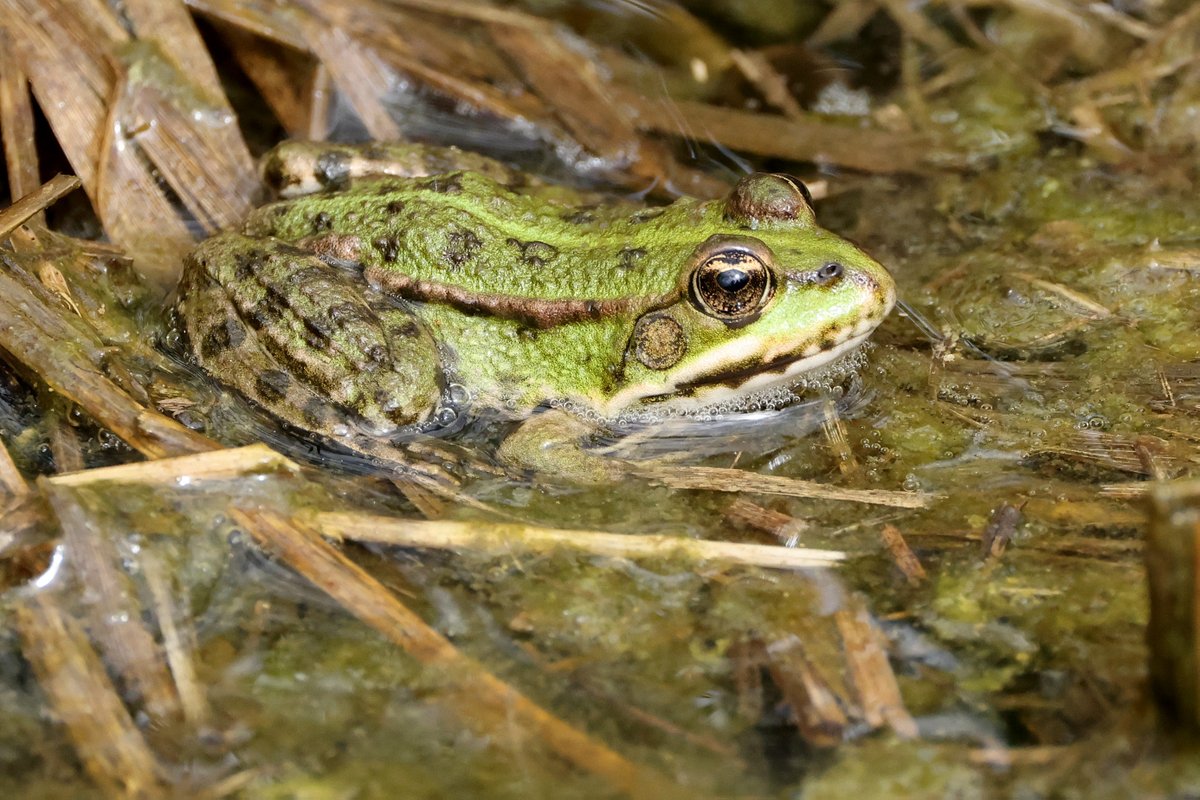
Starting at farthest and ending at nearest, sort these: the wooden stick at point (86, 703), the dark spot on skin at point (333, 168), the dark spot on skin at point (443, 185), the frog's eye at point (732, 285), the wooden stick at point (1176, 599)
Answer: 1. the dark spot on skin at point (333, 168)
2. the dark spot on skin at point (443, 185)
3. the frog's eye at point (732, 285)
4. the wooden stick at point (86, 703)
5. the wooden stick at point (1176, 599)

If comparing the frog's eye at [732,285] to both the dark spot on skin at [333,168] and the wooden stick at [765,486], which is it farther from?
the dark spot on skin at [333,168]

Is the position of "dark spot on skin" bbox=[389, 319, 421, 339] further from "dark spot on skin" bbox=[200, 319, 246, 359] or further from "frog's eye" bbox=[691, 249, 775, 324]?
"frog's eye" bbox=[691, 249, 775, 324]

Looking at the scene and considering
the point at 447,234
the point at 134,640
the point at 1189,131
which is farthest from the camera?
the point at 1189,131

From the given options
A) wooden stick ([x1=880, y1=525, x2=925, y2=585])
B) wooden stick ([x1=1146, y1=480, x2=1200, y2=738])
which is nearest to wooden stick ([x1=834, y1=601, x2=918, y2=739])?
wooden stick ([x1=880, y1=525, x2=925, y2=585])

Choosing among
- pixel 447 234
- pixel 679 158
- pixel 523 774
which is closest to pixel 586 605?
pixel 523 774

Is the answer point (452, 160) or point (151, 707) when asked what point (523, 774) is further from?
point (452, 160)

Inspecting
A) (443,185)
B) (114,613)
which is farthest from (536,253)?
(114,613)

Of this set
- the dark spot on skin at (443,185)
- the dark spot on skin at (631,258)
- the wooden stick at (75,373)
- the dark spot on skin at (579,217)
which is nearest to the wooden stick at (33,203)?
the wooden stick at (75,373)

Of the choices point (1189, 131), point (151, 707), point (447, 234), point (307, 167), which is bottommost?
point (1189, 131)

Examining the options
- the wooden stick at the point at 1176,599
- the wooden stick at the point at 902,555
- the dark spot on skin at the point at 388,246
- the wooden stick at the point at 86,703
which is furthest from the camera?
the dark spot on skin at the point at 388,246
